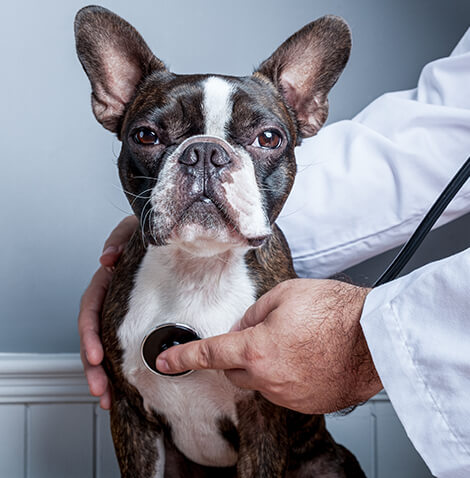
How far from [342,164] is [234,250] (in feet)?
1.56

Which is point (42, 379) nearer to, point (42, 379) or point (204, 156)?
point (42, 379)

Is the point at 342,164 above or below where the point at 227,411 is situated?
above

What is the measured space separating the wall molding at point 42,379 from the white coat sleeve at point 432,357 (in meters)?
1.09

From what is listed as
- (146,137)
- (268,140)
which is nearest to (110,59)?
(146,137)

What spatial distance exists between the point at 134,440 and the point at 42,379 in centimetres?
59

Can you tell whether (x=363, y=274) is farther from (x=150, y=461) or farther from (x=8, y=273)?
(x=8, y=273)

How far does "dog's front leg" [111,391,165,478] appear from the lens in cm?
123

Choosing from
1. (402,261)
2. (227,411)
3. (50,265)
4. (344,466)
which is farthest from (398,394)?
(50,265)

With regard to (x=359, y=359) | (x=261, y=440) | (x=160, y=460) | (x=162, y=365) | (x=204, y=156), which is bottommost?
(x=160, y=460)

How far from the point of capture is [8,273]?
5.65 ft

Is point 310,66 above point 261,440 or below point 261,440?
above

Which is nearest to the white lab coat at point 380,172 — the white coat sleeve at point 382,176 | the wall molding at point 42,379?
the white coat sleeve at point 382,176

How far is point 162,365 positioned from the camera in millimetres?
1065

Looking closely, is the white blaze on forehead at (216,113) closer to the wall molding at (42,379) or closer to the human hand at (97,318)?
the human hand at (97,318)
